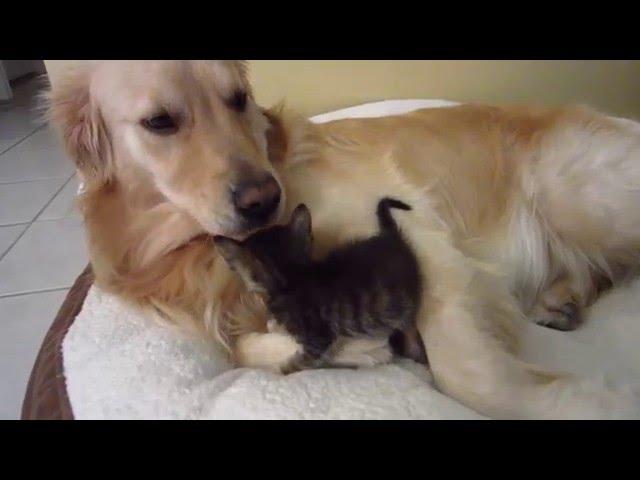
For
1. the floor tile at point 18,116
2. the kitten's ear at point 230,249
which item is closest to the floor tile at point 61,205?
the floor tile at point 18,116

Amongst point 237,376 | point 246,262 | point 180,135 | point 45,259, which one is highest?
point 180,135

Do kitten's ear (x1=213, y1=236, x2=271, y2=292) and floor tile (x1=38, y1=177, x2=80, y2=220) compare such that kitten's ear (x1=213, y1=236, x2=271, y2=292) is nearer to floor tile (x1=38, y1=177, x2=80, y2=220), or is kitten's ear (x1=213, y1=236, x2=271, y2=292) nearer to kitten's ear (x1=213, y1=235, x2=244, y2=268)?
kitten's ear (x1=213, y1=235, x2=244, y2=268)

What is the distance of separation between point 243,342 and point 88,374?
0.28m

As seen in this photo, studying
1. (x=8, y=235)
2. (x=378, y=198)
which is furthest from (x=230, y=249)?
(x=8, y=235)

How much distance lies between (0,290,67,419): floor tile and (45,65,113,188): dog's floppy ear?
628mm

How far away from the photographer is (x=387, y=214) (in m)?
1.09

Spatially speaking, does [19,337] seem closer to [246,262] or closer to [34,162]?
[246,262]

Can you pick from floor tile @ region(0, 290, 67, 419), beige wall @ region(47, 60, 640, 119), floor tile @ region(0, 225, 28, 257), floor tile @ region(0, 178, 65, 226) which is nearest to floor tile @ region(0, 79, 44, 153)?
floor tile @ region(0, 178, 65, 226)

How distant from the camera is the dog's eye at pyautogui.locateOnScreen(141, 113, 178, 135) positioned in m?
1.04

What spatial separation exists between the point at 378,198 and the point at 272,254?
0.94 feet
